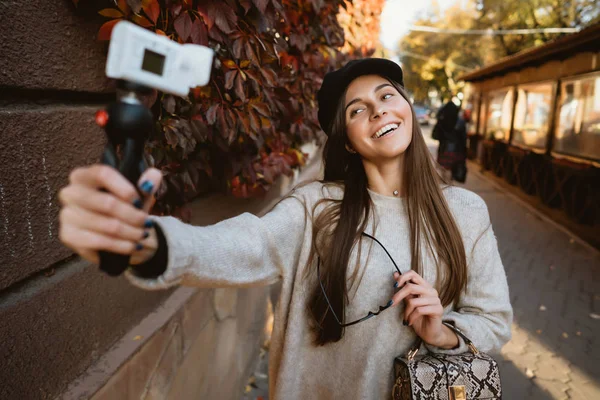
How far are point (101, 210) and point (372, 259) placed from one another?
1086mm

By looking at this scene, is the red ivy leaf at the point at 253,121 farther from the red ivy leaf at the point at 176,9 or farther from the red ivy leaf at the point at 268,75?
the red ivy leaf at the point at 176,9

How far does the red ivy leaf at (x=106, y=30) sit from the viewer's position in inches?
52.5

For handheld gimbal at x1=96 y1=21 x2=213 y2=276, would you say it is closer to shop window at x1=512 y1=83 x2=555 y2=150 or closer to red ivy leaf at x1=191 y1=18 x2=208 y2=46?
red ivy leaf at x1=191 y1=18 x2=208 y2=46

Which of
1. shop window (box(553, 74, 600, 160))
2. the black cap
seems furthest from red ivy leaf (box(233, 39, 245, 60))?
shop window (box(553, 74, 600, 160))

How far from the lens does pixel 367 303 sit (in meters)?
1.57

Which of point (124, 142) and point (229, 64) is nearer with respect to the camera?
point (124, 142)

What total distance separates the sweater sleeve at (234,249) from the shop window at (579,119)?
7.37m

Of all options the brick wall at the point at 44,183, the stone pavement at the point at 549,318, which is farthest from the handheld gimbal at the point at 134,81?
the stone pavement at the point at 549,318

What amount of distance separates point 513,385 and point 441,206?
8.53 ft

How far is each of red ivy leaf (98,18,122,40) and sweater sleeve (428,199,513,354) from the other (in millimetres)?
1442

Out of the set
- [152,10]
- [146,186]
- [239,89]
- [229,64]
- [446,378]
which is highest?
[152,10]

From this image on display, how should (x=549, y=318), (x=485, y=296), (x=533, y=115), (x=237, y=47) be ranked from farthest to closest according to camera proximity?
(x=533, y=115) → (x=549, y=318) → (x=237, y=47) → (x=485, y=296)

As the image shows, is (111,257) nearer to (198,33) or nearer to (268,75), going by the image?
(198,33)

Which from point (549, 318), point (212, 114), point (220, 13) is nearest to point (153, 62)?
point (220, 13)
